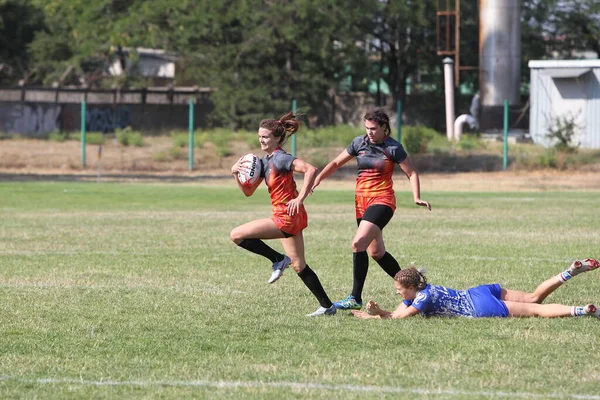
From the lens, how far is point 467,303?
9383mm

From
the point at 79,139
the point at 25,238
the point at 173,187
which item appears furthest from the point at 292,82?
the point at 25,238

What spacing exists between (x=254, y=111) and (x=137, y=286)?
35.5m

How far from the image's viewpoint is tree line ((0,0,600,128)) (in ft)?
153

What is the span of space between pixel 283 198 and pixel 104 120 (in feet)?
129

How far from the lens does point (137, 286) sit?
38.0 feet

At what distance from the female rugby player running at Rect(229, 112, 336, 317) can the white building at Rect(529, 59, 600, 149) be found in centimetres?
3080

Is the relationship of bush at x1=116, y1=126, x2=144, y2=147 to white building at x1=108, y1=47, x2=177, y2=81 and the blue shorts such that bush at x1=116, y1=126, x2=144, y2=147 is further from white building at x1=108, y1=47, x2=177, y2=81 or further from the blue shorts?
the blue shorts

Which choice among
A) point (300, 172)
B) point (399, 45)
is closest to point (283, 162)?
point (300, 172)

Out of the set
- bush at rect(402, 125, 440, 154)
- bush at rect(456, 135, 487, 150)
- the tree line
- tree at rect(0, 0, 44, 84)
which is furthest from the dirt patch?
tree at rect(0, 0, 44, 84)

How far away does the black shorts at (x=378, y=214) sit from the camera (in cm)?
1011

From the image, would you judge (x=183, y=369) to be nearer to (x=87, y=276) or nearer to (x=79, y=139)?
(x=87, y=276)

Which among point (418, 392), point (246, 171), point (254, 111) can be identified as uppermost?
point (254, 111)

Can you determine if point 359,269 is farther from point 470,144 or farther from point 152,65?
point 152,65

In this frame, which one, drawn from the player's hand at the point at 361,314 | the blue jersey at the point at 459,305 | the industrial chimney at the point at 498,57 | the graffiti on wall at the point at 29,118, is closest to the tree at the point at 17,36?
the graffiti on wall at the point at 29,118
